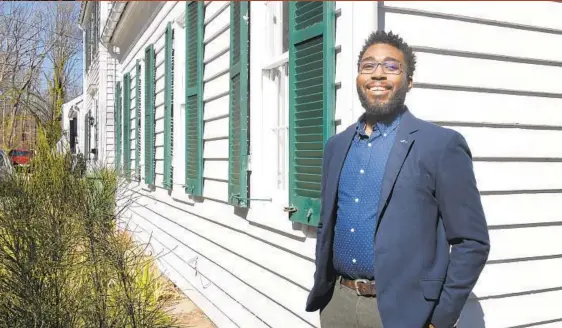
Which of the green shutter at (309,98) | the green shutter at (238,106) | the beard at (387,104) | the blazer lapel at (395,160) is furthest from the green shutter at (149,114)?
the blazer lapel at (395,160)

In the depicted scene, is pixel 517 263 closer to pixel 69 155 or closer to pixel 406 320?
pixel 406 320

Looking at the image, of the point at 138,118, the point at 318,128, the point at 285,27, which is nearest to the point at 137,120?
the point at 138,118

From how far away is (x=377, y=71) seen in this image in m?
2.27

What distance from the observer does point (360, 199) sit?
2.32 m

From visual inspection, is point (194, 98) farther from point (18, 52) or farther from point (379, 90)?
point (18, 52)

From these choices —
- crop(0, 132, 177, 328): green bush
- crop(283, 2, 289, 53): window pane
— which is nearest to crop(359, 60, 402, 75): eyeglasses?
crop(283, 2, 289, 53): window pane

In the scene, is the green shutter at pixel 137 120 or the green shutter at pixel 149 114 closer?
the green shutter at pixel 149 114

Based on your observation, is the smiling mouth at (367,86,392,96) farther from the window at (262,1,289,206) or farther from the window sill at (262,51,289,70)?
the window at (262,1,289,206)

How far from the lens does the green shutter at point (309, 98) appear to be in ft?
10.5

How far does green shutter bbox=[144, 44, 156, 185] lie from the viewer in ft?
28.2

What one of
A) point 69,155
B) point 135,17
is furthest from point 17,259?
point 135,17

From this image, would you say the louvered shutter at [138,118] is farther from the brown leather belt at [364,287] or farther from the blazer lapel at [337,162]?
the brown leather belt at [364,287]

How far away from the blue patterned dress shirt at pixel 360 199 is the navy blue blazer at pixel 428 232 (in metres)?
0.09

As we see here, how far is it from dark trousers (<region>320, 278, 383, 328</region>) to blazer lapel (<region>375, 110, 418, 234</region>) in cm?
33
